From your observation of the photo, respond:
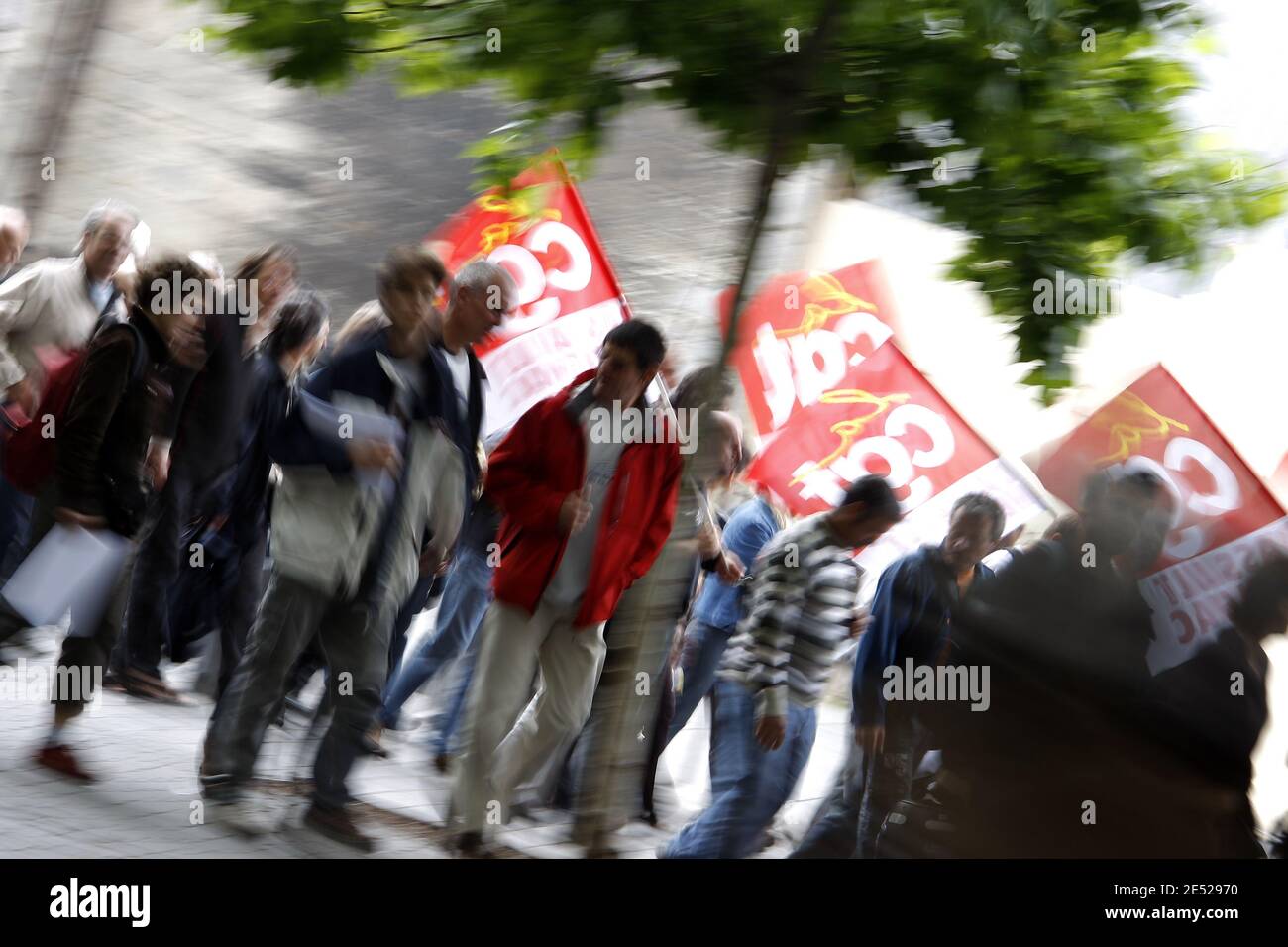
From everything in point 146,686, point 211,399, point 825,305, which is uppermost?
point 825,305

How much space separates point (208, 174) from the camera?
13914 mm

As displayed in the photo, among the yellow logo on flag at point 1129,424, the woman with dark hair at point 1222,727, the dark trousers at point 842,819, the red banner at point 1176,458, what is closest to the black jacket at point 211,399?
the dark trousers at point 842,819

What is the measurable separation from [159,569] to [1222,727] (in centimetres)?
393

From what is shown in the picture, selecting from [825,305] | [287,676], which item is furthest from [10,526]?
[825,305]

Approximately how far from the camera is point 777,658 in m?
5.41

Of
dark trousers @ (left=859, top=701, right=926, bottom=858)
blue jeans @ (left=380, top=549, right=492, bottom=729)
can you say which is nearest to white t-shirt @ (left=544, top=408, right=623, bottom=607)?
dark trousers @ (left=859, top=701, right=926, bottom=858)

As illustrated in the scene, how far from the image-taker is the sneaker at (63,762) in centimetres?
548

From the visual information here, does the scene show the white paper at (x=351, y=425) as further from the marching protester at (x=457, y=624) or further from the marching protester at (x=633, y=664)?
the marching protester at (x=457, y=624)

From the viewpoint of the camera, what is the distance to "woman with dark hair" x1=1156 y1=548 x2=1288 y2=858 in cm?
473

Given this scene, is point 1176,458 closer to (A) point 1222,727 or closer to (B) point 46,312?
(A) point 1222,727

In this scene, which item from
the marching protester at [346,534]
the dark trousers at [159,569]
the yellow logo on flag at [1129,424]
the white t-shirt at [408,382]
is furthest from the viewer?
the dark trousers at [159,569]

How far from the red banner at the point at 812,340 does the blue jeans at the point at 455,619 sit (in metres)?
1.42

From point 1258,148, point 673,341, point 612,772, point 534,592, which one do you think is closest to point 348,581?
point 534,592

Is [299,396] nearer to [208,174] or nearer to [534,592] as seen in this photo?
[534,592]
